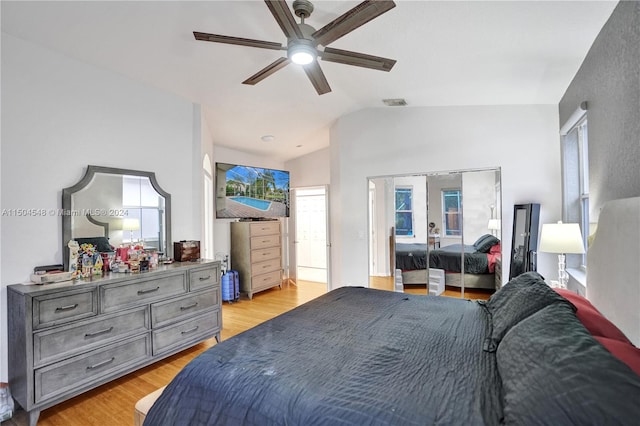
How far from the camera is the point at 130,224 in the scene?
2984 millimetres

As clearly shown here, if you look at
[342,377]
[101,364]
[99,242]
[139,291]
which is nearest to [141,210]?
[99,242]

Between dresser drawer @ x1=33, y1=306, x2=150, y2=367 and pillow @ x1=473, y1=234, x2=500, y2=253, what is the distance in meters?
3.57

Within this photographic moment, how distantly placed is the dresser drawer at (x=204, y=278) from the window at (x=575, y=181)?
349 cm

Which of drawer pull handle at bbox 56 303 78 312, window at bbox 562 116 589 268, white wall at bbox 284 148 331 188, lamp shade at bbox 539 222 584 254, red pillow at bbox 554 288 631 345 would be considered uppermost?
white wall at bbox 284 148 331 188

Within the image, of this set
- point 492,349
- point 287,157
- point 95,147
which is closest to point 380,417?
point 492,349

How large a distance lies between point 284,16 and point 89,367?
266 centimetres

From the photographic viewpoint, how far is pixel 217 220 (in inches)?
209

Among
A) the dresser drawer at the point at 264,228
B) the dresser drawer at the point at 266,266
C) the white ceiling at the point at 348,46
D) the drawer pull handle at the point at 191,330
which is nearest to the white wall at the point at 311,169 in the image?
the dresser drawer at the point at 264,228

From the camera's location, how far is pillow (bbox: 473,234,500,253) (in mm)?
3746

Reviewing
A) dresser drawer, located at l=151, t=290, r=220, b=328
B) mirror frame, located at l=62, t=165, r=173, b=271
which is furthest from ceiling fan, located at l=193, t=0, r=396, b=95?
dresser drawer, located at l=151, t=290, r=220, b=328

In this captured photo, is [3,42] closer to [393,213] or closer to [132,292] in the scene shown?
[132,292]

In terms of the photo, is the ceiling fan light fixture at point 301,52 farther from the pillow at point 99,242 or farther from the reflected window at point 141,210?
the pillow at point 99,242

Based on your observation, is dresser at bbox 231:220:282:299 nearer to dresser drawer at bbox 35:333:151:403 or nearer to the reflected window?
the reflected window

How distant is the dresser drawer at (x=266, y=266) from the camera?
5278 millimetres
